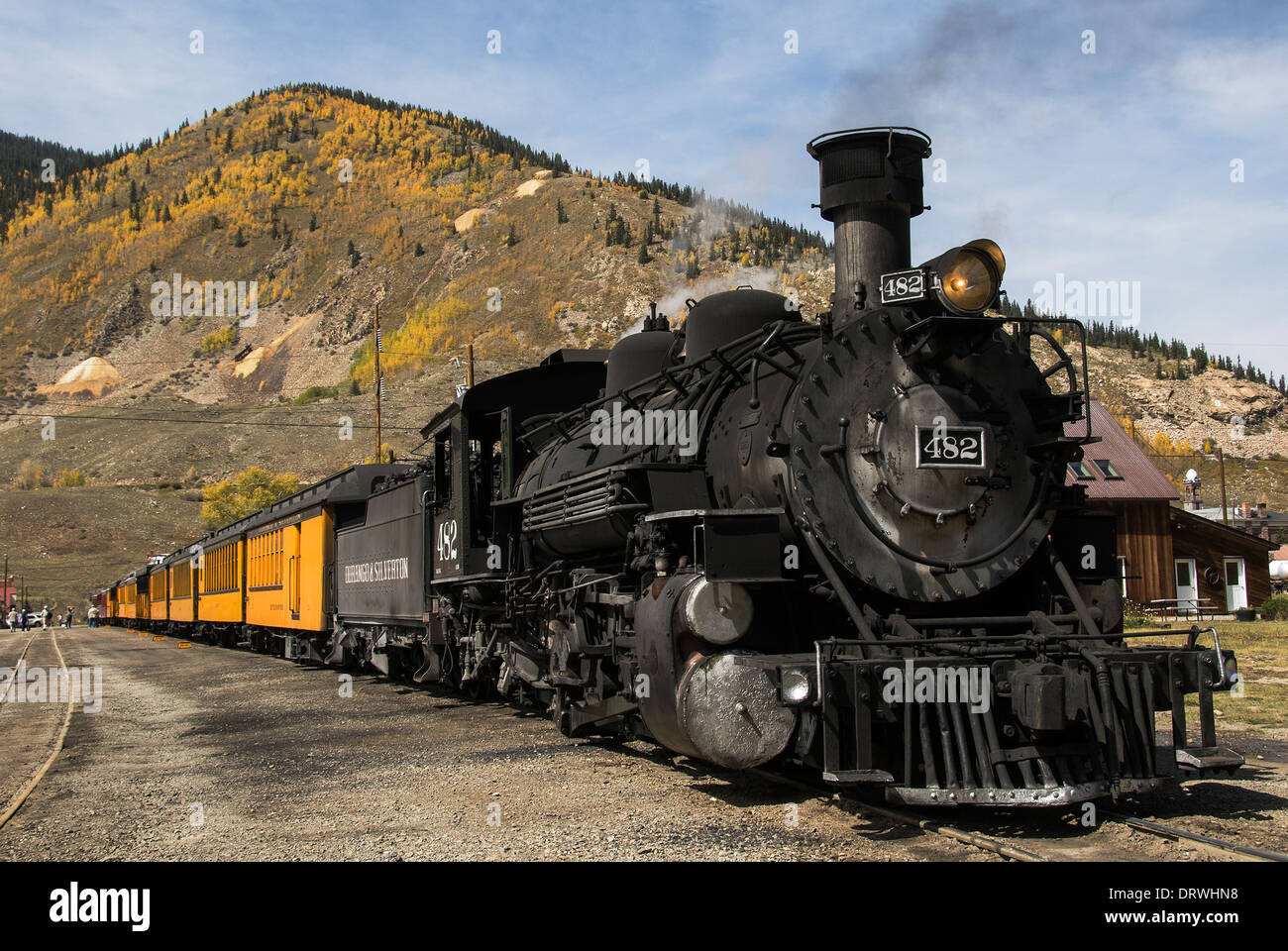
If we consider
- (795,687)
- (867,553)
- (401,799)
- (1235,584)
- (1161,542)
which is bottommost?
(401,799)

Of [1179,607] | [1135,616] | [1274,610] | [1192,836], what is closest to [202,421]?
[1179,607]

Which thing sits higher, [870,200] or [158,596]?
[870,200]

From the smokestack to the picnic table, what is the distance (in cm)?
2593

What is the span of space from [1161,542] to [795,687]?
28.5 m

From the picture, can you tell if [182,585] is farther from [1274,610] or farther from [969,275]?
[969,275]

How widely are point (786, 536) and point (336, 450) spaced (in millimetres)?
92378

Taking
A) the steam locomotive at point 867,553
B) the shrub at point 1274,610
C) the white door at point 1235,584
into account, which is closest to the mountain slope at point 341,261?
the white door at point 1235,584

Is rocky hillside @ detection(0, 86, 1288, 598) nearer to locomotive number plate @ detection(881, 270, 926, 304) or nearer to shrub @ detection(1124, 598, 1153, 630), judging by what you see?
→ shrub @ detection(1124, 598, 1153, 630)

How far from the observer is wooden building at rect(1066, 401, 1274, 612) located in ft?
99.1

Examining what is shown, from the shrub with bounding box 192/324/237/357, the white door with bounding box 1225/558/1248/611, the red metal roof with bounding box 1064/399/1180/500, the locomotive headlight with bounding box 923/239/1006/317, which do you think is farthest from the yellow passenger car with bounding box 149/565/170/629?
the shrub with bounding box 192/324/237/357

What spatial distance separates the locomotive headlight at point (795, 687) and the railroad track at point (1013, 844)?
3.12 ft

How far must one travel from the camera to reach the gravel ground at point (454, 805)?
575 centimetres

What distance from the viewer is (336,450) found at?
95000mm

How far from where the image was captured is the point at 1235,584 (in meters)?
34.6
